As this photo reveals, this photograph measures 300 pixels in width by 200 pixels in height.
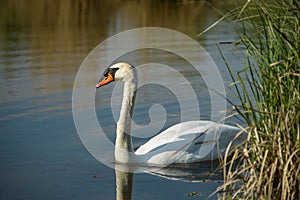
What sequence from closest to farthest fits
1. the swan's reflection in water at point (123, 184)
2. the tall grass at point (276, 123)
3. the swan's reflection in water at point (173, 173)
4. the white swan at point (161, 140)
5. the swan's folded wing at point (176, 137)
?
the tall grass at point (276, 123)
the swan's reflection in water at point (123, 184)
the swan's reflection in water at point (173, 173)
the white swan at point (161, 140)
the swan's folded wing at point (176, 137)

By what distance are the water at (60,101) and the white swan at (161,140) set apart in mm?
226

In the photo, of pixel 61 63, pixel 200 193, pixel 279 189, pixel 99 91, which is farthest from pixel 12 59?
pixel 279 189

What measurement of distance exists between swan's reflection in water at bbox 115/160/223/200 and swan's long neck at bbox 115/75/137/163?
0.41 ft

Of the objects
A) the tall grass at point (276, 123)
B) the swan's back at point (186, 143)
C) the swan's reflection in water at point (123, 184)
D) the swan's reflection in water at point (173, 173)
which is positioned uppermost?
the tall grass at point (276, 123)

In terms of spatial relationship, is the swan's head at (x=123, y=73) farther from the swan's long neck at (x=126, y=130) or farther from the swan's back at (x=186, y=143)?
the swan's back at (x=186, y=143)

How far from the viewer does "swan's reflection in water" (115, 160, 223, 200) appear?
7203 mm

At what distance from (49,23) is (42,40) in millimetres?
3793

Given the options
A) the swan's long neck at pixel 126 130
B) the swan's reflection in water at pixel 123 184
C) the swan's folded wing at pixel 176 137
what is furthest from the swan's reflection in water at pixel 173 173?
the swan's folded wing at pixel 176 137

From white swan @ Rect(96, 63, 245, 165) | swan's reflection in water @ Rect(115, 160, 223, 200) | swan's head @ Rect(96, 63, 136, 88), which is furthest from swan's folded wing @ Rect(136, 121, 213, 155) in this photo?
swan's head @ Rect(96, 63, 136, 88)

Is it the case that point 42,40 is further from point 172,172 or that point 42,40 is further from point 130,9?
point 172,172

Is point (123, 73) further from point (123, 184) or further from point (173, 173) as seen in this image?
point (123, 184)

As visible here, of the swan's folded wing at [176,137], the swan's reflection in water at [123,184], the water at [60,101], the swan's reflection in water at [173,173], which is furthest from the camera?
the swan's folded wing at [176,137]

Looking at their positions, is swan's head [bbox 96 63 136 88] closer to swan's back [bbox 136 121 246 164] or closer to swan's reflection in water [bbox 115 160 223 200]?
swan's back [bbox 136 121 246 164]

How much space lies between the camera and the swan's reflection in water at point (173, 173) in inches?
284
